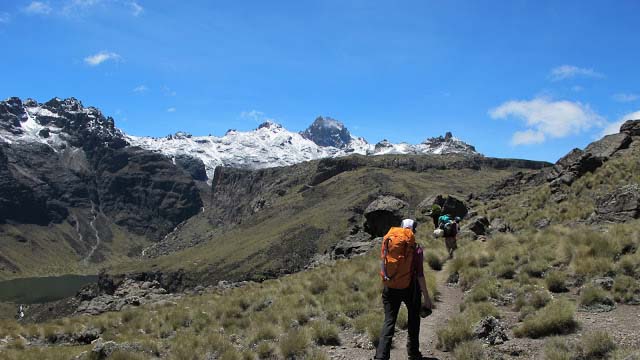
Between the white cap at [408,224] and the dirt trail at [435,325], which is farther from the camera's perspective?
the dirt trail at [435,325]

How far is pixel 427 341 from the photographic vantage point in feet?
46.4

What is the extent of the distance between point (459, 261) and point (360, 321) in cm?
794

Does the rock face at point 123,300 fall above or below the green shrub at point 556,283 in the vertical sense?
below

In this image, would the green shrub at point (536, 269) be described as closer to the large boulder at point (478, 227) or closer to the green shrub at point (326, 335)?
the green shrub at point (326, 335)

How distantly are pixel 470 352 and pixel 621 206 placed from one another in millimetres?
17356

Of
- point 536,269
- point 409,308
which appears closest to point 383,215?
point 536,269

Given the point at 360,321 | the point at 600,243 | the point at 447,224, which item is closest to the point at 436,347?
the point at 360,321

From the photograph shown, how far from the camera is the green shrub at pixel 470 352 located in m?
11.7

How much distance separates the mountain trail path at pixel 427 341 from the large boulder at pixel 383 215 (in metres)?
33.0

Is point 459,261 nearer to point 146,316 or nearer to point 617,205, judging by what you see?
point 617,205

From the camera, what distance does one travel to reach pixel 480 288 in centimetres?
1752

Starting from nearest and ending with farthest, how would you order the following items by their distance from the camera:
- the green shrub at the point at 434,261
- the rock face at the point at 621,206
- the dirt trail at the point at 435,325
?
the dirt trail at the point at 435,325 < the rock face at the point at 621,206 < the green shrub at the point at 434,261

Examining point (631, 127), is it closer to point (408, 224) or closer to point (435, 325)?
point (435, 325)

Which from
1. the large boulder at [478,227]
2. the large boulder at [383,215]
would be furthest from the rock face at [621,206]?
the large boulder at [383,215]
